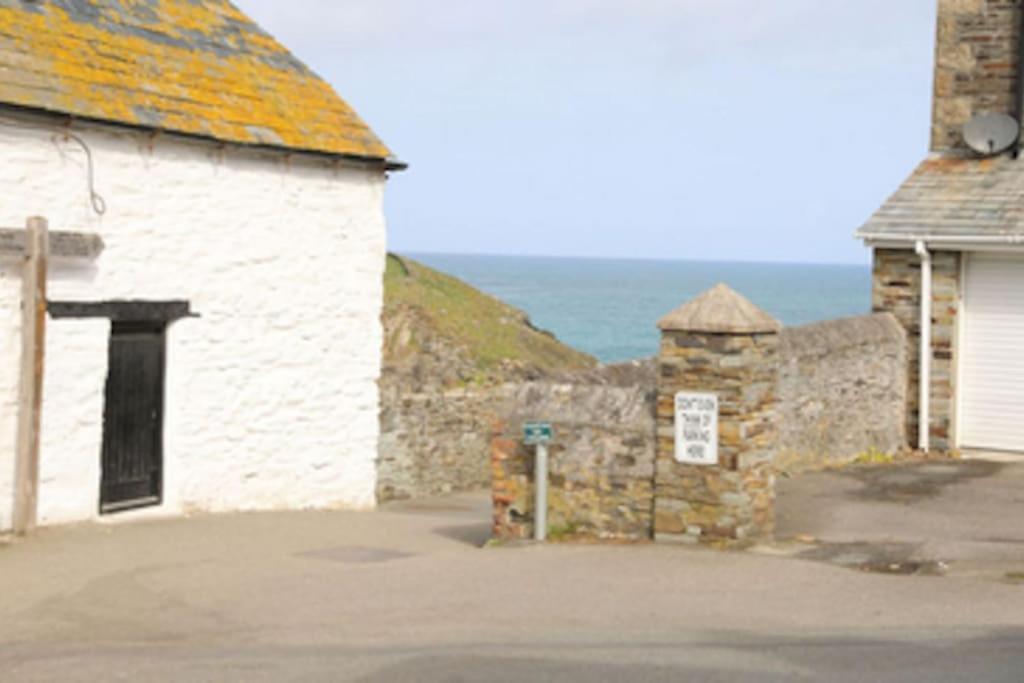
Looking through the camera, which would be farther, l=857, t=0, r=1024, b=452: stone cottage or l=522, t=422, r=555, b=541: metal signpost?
l=857, t=0, r=1024, b=452: stone cottage

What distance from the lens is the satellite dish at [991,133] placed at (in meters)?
20.3

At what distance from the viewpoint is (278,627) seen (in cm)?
909

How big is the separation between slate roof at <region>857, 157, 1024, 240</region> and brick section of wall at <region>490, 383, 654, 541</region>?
26.7 feet

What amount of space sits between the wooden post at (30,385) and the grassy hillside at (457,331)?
12567mm

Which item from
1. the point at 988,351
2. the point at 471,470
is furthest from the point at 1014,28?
the point at 471,470

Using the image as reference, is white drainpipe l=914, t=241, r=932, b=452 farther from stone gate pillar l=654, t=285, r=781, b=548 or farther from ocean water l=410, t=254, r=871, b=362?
ocean water l=410, t=254, r=871, b=362

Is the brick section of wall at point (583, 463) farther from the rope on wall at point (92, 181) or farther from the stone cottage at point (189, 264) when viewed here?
the rope on wall at point (92, 181)

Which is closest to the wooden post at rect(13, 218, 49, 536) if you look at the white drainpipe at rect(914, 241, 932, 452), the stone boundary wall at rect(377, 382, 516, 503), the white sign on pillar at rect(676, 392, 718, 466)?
the white sign on pillar at rect(676, 392, 718, 466)

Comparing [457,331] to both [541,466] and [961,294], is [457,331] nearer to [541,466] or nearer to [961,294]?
[961,294]

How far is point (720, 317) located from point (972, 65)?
1118 centimetres

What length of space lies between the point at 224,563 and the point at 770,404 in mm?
4691

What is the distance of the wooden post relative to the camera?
42.0 feet

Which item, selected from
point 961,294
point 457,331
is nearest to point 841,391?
point 961,294

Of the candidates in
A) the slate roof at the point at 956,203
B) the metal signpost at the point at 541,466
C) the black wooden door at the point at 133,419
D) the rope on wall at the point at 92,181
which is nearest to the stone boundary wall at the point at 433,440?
the slate roof at the point at 956,203
